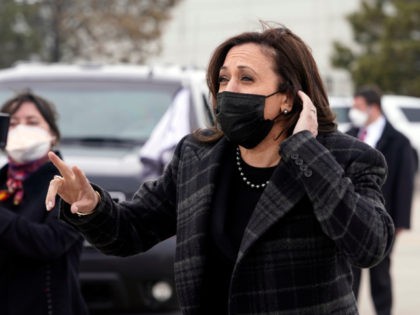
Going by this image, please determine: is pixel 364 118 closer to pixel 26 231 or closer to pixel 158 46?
pixel 26 231

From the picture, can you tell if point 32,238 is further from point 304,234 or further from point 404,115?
point 404,115

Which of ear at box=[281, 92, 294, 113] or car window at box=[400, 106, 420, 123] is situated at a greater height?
ear at box=[281, 92, 294, 113]

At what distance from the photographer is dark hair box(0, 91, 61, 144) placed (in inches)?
202

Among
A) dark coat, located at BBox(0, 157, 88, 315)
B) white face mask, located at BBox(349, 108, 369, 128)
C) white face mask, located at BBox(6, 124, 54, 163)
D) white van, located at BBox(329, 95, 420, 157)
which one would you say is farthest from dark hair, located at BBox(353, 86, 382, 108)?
white van, located at BBox(329, 95, 420, 157)

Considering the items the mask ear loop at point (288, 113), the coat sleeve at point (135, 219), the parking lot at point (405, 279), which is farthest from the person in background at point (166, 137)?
the mask ear loop at point (288, 113)

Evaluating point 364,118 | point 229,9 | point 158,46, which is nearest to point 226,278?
point 364,118

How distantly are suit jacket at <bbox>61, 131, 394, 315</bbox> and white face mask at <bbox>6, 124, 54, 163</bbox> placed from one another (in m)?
1.79

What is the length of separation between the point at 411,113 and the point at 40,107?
21.6m

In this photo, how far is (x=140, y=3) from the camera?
34.6m

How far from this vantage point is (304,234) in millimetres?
3025

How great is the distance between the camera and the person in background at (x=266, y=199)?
301 centimetres

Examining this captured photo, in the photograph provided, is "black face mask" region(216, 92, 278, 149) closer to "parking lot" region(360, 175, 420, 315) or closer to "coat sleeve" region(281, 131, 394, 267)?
"coat sleeve" region(281, 131, 394, 267)

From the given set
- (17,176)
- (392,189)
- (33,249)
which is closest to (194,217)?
(33,249)

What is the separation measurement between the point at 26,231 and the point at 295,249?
1.72 metres
